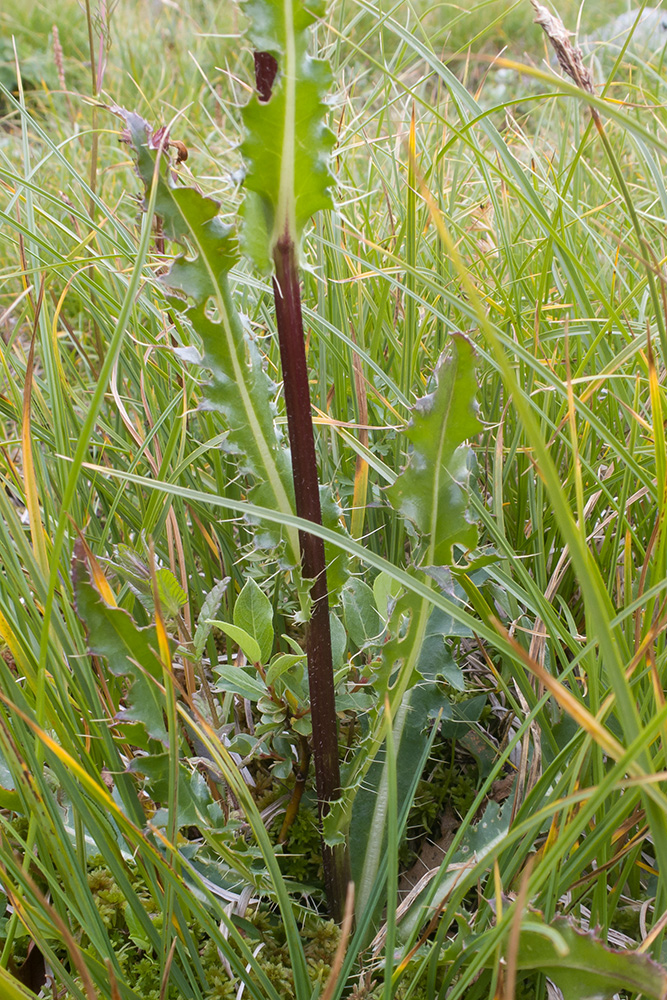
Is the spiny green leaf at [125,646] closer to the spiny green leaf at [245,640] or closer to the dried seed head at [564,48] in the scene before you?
the spiny green leaf at [245,640]

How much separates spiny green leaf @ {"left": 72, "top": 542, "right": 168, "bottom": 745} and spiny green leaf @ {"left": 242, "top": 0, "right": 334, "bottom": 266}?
28 centimetres

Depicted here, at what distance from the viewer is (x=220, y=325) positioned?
0.62 meters

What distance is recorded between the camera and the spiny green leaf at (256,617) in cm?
72

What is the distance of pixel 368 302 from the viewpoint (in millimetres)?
1157

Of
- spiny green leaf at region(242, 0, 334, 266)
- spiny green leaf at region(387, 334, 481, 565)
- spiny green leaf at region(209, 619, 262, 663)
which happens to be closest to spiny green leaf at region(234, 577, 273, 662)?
spiny green leaf at region(209, 619, 262, 663)

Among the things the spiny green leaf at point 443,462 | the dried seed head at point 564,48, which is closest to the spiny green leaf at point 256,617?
the spiny green leaf at point 443,462

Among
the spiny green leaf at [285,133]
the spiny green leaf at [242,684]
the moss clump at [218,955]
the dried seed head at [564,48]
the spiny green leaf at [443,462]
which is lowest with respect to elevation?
the moss clump at [218,955]

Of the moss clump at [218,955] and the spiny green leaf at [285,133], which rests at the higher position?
the spiny green leaf at [285,133]

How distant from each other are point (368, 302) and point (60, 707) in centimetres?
76

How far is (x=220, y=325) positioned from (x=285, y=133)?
17 cm

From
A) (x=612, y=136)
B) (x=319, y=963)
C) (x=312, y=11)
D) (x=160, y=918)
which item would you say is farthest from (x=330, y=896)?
(x=612, y=136)

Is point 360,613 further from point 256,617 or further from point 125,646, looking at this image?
point 125,646

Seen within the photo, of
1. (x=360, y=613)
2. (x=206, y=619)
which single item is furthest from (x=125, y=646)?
(x=360, y=613)

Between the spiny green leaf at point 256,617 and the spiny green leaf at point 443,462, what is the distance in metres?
0.17
